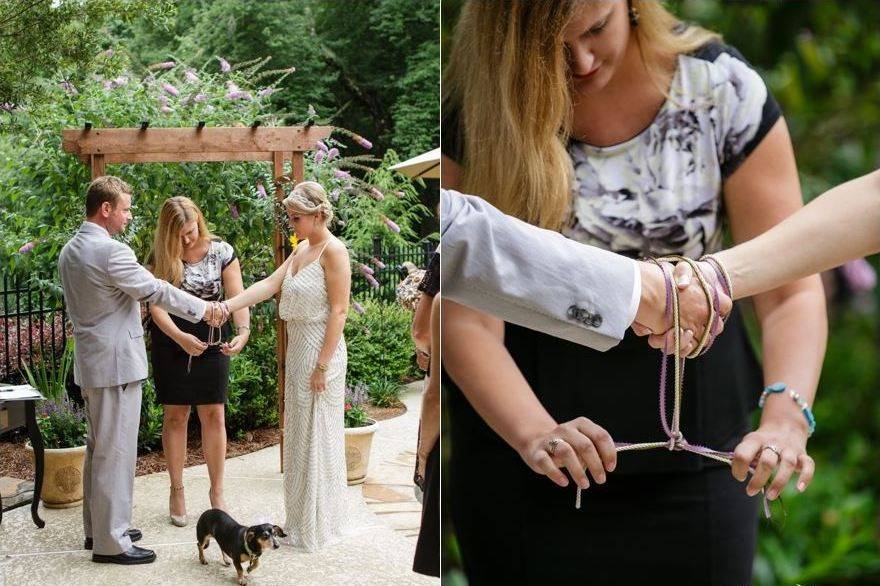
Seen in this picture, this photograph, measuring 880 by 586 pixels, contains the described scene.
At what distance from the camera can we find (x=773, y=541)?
1.77 metres

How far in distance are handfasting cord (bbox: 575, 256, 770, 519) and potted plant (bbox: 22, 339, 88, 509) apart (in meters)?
1.44

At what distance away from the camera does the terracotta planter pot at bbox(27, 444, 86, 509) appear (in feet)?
7.63

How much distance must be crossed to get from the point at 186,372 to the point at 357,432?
1.76 ft

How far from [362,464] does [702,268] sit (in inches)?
50.8

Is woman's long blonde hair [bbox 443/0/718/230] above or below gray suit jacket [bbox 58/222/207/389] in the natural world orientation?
above

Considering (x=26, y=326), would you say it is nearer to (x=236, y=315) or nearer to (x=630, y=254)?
(x=236, y=315)

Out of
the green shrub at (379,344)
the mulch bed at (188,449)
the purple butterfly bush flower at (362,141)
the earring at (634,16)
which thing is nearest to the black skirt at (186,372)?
the mulch bed at (188,449)

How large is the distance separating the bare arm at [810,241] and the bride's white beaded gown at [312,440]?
121 cm

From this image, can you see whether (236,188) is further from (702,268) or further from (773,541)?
(773,541)

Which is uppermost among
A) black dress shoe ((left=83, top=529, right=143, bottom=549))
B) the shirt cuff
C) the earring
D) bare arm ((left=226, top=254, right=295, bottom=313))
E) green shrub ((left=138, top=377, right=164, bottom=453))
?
the earring

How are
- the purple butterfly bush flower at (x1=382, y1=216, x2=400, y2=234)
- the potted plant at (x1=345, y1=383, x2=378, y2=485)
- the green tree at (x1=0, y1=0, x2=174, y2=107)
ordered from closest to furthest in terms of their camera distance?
the green tree at (x1=0, y1=0, x2=174, y2=107), the purple butterfly bush flower at (x1=382, y1=216, x2=400, y2=234), the potted plant at (x1=345, y1=383, x2=378, y2=485)

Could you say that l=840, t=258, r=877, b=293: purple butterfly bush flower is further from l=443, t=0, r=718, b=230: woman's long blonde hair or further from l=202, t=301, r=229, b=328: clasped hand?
l=202, t=301, r=229, b=328: clasped hand

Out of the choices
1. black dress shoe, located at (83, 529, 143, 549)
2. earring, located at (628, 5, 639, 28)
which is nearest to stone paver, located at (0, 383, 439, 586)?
black dress shoe, located at (83, 529, 143, 549)

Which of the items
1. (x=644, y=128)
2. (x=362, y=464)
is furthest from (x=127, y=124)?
(x=644, y=128)
